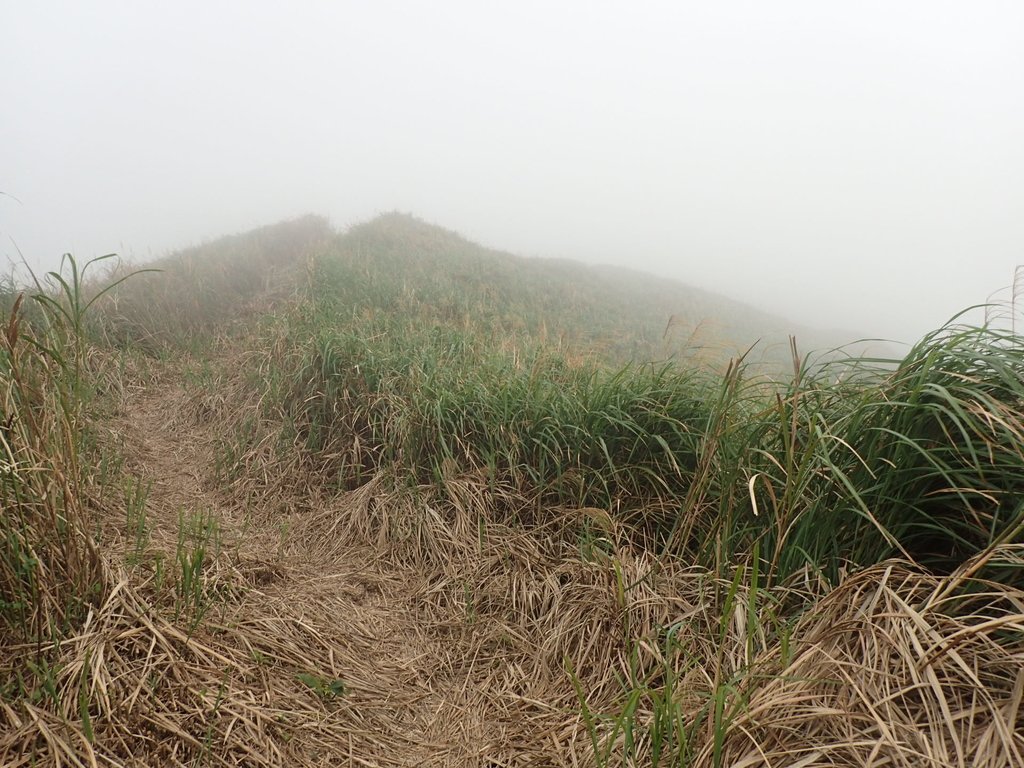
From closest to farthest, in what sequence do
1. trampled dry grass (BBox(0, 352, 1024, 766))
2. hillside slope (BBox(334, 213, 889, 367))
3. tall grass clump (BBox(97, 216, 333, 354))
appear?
trampled dry grass (BBox(0, 352, 1024, 766)) < tall grass clump (BBox(97, 216, 333, 354)) < hillside slope (BBox(334, 213, 889, 367))

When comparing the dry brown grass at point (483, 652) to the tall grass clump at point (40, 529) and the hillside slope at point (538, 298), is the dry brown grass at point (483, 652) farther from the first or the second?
the hillside slope at point (538, 298)

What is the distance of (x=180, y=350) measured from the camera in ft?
20.1

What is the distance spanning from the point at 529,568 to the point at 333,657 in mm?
959

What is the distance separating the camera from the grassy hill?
49.7 inches

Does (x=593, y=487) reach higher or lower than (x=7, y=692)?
higher

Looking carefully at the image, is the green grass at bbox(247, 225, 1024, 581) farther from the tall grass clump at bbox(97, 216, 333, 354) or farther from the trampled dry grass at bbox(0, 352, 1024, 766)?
the tall grass clump at bbox(97, 216, 333, 354)

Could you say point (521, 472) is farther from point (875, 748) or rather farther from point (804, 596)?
point (875, 748)

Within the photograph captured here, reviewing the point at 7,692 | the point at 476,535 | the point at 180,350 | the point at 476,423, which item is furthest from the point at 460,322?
the point at 7,692

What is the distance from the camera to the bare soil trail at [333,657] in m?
1.59

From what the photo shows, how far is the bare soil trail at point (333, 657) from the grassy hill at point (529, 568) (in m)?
0.01

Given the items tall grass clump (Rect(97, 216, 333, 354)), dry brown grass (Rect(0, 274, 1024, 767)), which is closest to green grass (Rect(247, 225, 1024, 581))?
dry brown grass (Rect(0, 274, 1024, 767))

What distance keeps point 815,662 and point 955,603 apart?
1.47ft

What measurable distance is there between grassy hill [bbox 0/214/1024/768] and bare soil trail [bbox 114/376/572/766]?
0.01 m

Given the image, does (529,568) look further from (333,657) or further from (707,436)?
(707,436)
